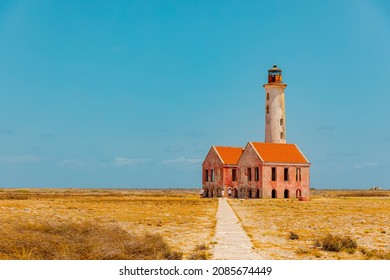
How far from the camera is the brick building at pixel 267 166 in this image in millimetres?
70938

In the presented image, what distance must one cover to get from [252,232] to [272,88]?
188ft

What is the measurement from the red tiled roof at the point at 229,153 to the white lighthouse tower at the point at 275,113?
16.3ft

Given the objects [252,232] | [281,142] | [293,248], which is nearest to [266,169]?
[281,142]

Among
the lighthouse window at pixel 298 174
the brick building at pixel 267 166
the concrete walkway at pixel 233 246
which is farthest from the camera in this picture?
the lighthouse window at pixel 298 174

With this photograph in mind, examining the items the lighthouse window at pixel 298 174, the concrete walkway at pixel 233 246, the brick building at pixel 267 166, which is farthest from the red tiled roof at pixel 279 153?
the concrete walkway at pixel 233 246

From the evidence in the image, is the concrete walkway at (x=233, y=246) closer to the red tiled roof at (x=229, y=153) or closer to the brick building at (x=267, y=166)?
the brick building at (x=267, y=166)

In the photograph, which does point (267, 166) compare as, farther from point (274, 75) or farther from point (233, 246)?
point (233, 246)

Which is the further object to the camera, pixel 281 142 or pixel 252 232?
pixel 281 142

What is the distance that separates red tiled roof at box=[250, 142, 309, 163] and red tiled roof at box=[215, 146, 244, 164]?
6.65 meters

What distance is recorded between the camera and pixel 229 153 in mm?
79938

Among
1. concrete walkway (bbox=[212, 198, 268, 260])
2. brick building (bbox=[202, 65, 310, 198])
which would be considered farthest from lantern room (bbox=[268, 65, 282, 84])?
concrete walkway (bbox=[212, 198, 268, 260])

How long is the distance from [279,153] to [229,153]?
30.6ft
